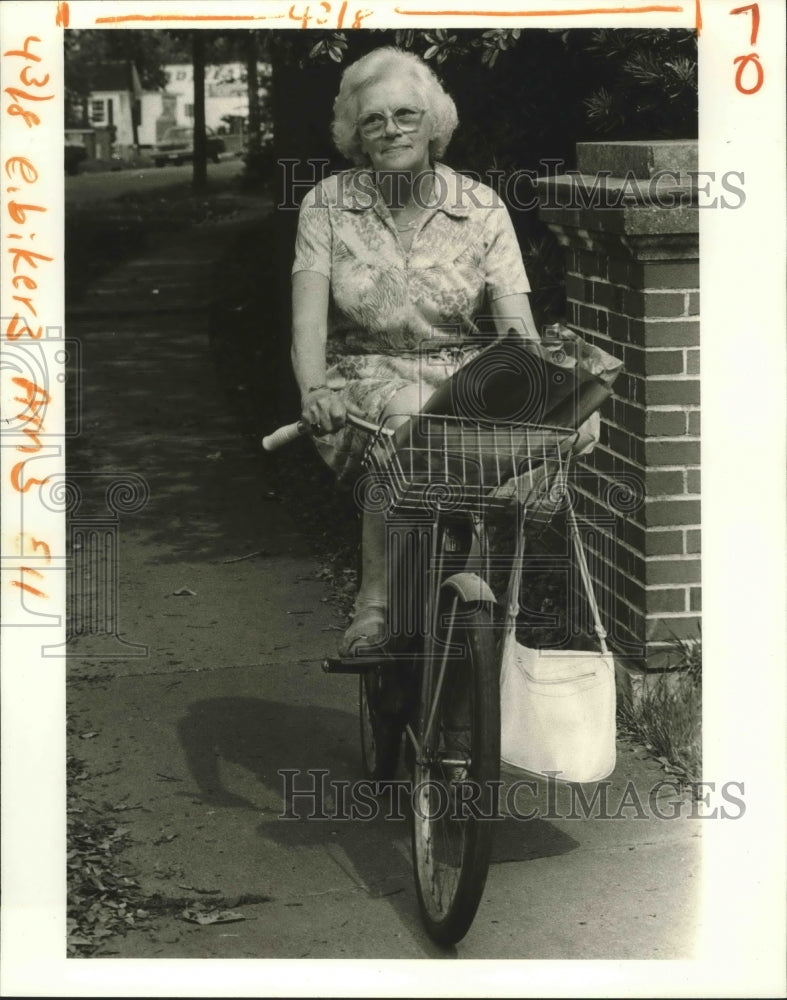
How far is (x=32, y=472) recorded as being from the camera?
410 cm

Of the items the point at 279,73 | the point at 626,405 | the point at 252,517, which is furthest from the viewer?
the point at 279,73

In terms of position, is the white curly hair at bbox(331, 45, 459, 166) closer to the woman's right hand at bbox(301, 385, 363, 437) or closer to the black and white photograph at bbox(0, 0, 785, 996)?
the black and white photograph at bbox(0, 0, 785, 996)

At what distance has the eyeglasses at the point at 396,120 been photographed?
15.1 ft

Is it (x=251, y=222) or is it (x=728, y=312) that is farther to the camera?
(x=251, y=222)

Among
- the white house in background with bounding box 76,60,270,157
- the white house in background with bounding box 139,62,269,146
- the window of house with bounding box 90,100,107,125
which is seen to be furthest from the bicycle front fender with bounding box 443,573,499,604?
the window of house with bounding box 90,100,107,125

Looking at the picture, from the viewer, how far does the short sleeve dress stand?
184 inches

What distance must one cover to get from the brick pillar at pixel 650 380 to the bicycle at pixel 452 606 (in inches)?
45.5

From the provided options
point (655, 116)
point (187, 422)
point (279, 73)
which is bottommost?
point (187, 422)

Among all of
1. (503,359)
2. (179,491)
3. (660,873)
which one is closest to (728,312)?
(503,359)

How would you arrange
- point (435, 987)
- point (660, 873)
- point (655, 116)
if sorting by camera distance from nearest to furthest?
1. point (435, 987)
2. point (660, 873)
3. point (655, 116)

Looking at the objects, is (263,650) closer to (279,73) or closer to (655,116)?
(655,116)

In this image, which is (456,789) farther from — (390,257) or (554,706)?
(390,257)

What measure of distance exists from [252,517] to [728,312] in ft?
13.7

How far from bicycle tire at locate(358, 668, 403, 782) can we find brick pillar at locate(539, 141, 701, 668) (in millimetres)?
994
